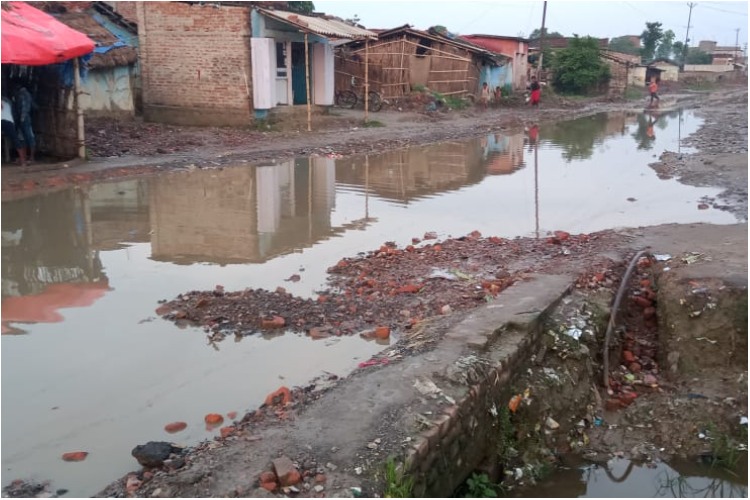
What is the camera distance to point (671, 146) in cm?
1869

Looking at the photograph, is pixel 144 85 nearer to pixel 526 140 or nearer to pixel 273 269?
pixel 526 140

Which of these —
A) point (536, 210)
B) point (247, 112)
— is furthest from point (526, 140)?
point (536, 210)

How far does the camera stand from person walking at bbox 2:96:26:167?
1145cm

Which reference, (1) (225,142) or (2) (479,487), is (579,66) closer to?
(1) (225,142)

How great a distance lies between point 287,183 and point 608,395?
831cm

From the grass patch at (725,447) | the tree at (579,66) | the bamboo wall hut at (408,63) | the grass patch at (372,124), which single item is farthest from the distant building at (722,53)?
the grass patch at (725,447)

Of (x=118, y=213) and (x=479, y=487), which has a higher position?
(x=118, y=213)

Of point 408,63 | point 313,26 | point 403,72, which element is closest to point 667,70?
point 408,63

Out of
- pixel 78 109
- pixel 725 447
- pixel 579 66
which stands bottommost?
pixel 725 447

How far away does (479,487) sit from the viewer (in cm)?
375

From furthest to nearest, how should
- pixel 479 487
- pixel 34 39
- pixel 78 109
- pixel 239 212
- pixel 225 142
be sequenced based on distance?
pixel 225 142 → pixel 78 109 → pixel 34 39 → pixel 239 212 → pixel 479 487

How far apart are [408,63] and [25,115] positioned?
62.0 ft

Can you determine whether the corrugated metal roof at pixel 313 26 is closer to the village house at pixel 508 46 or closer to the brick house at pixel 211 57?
the brick house at pixel 211 57

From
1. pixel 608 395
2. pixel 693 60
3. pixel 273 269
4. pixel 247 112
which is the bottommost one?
pixel 608 395
